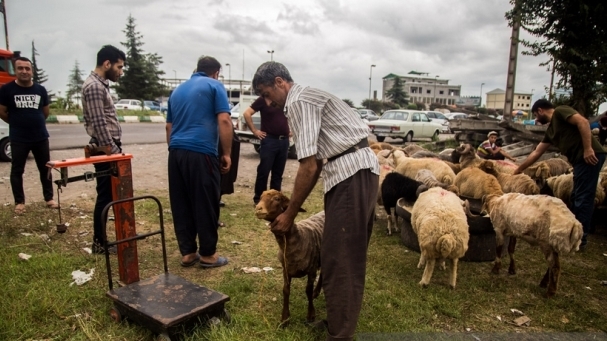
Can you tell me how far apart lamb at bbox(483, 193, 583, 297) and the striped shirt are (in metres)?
2.32

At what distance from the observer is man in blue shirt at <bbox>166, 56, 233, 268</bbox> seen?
13.5 feet

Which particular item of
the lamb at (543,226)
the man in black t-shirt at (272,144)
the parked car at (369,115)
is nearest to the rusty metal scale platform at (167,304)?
the lamb at (543,226)

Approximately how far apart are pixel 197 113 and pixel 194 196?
87 centimetres

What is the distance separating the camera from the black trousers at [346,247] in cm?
265

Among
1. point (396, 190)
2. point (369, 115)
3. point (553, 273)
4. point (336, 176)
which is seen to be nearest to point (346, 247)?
point (336, 176)

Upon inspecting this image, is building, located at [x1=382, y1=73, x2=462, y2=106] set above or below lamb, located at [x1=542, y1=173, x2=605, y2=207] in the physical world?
above

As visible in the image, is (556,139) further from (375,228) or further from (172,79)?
(172,79)

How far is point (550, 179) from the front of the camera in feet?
21.8

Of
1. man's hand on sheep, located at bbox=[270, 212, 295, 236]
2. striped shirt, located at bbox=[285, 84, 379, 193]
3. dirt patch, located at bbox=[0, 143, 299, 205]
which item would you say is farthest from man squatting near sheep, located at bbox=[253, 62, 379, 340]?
dirt patch, located at bbox=[0, 143, 299, 205]

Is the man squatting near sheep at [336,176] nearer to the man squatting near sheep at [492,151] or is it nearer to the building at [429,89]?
the man squatting near sheep at [492,151]

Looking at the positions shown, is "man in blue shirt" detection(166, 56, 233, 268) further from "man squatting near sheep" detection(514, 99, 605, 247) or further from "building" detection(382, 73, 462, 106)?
"building" detection(382, 73, 462, 106)

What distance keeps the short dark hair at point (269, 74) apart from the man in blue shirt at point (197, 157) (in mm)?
1525

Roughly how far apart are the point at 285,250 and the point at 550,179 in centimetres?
553

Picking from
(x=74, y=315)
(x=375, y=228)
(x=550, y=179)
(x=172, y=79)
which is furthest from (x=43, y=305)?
(x=172, y=79)
